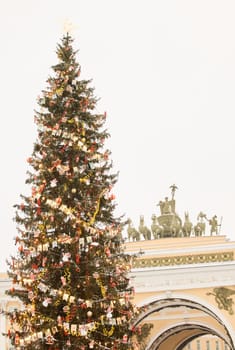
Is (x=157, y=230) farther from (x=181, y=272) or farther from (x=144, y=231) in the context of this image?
(x=181, y=272)

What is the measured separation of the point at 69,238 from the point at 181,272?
576 inches

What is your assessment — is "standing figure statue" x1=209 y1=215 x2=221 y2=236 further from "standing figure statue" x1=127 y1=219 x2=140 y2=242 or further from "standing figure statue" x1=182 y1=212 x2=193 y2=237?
"standing figure statue" x1=127 y1=219 x2=140 y2=242

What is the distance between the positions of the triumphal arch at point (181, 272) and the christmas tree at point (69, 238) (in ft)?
38.5

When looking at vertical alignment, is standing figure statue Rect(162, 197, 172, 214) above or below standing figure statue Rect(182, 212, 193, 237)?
above

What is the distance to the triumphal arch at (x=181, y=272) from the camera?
1051 inches

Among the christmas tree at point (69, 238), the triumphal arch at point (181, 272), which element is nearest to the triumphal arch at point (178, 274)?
the triumphal arch at point (181, 272)

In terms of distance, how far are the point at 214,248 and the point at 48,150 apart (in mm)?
14545

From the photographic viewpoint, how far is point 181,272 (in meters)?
27.3

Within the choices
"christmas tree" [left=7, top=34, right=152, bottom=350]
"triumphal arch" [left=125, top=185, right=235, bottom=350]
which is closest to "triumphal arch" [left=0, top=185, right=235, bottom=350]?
"triumphal arch" [left=125, top=185, right=235, bottom=350]

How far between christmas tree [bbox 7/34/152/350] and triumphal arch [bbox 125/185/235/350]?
38.5 ft

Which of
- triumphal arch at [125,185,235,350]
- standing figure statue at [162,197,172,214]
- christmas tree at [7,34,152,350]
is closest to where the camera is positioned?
christmas tree at [7,34,152,350]

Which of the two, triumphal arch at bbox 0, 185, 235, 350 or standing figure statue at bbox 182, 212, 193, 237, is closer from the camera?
triumphal arch at bbox 0, 185, 235, 350

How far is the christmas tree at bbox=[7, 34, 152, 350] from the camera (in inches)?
516

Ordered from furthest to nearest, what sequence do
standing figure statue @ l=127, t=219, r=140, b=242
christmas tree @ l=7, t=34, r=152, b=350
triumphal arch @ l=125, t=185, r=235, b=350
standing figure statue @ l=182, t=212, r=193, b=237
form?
standing figure statue @ l=127, t=219, r=140, b=242 → standing figure statue @ l=182, t=212, r=193, b=237 → triumphal arch @ l=125, t=185, r=235, b=350 → christmas tree @ l=7, t=34, r=152, b=350
